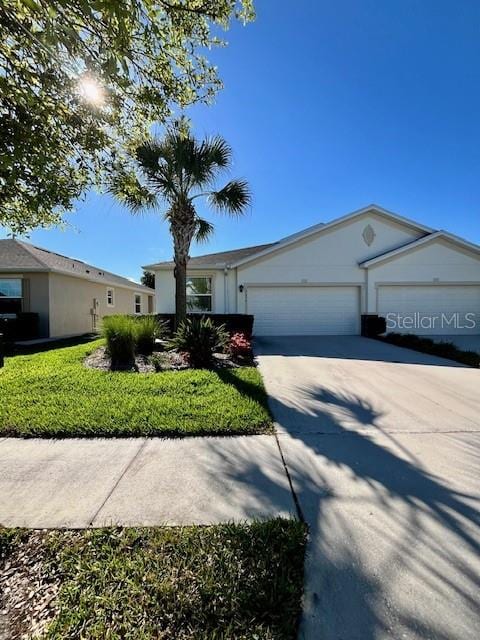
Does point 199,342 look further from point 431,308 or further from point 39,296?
point 431,308

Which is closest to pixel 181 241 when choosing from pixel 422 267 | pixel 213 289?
pixel 213 289

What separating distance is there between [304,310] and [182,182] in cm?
764

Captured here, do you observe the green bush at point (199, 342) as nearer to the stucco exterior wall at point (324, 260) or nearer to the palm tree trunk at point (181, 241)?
the palm tree trunk at point (181, 241)

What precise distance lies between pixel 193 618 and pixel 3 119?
180 inches

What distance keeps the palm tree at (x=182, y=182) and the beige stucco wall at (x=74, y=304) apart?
4.88m

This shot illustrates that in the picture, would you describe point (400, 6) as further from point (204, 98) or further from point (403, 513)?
point (403, 513)

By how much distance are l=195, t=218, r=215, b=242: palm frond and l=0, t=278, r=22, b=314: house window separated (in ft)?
28.5

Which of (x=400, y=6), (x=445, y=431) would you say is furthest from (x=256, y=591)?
(x=400, y=6)

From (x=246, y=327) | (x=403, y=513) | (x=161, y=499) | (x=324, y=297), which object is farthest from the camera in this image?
(x=324, y=297)

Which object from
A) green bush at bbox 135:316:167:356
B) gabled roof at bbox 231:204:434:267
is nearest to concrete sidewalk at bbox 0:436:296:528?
green bush at bbox 135:316:167:356

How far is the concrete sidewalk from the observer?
269cm

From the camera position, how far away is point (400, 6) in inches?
273

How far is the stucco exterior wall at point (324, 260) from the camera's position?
1522cm

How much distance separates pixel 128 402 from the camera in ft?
17.8
